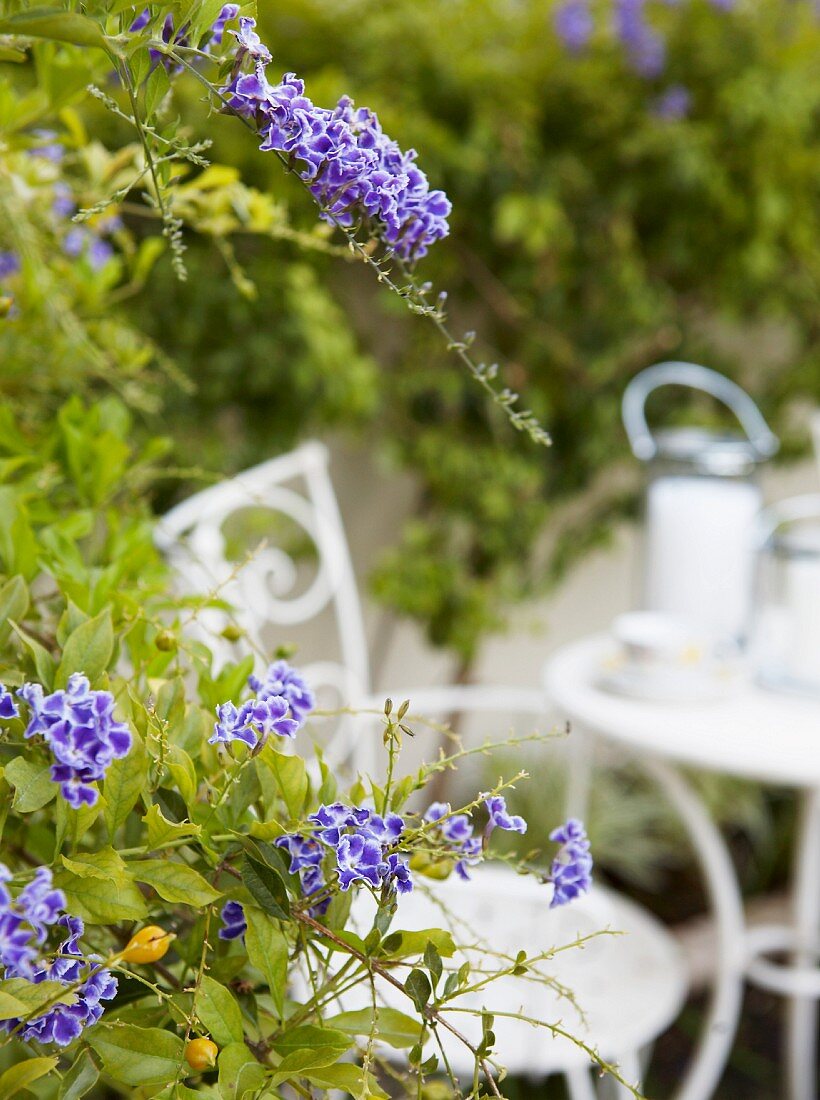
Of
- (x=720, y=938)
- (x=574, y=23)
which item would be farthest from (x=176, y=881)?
(x=574, y=23)

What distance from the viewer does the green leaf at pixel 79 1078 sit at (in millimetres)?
355

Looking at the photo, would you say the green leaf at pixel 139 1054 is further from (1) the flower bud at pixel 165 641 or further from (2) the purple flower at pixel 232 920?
(1) the flower bud at pixel 165 641

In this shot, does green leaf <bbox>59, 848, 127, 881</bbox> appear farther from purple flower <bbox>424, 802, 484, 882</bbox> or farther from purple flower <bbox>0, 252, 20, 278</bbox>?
purple flower <bbox>0, 252, 20, 278</bbox>

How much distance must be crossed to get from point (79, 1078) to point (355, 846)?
120 millimetres

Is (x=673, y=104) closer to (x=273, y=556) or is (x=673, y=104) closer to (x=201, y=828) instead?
(x=273, y=556)

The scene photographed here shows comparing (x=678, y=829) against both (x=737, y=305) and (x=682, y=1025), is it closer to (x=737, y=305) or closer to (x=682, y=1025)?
(x=682, y=1025)

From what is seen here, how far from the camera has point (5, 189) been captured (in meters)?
0.67

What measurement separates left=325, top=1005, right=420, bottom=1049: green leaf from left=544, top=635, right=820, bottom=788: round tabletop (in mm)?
900

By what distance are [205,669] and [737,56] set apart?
2049 millimetres

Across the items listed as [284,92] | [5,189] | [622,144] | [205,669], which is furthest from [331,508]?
[284,92]

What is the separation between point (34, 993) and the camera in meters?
0.34

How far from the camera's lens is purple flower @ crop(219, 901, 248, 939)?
417mm

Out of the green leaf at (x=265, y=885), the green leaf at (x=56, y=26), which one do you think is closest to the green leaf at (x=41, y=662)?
the green leaf at (x=265, y=885)

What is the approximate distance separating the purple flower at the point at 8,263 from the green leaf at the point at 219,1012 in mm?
615
